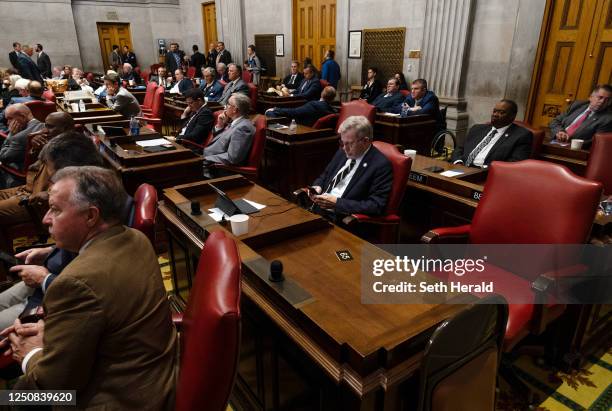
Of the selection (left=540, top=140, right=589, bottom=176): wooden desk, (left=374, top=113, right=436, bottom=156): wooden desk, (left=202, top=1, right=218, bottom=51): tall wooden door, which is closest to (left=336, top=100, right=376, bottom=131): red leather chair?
Answer: (left=374, top=113, right=436, bottom=156): wooden desk

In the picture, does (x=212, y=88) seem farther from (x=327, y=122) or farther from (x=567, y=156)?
(x=567, y=156)

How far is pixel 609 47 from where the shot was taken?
519cm

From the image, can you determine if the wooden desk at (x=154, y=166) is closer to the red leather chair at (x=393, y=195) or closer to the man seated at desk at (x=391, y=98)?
the red leather chair at (x=393, y=195)

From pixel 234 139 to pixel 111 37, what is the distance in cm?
1313

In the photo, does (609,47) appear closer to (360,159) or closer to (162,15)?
(360,159)

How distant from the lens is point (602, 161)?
3008 millimetres

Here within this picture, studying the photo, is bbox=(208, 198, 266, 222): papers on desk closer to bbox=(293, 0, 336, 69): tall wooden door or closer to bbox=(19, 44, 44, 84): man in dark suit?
bbox=(293, 0, 336, 69): tall wooden door

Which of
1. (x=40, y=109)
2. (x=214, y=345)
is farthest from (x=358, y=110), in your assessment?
(x=214, y=345)

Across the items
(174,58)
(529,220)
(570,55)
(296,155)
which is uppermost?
(570,55)

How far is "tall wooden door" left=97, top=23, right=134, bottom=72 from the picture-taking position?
14102mm

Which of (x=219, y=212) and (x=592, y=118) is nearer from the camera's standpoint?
(x=219, y=212)

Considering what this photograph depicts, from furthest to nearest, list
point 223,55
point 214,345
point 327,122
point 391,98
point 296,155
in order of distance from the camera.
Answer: point 223,55, point 391,98, point 327,122, point 296,155, point 214,345

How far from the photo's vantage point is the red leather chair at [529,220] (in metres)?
1.92

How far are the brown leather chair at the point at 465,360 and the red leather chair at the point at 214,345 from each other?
53cm
